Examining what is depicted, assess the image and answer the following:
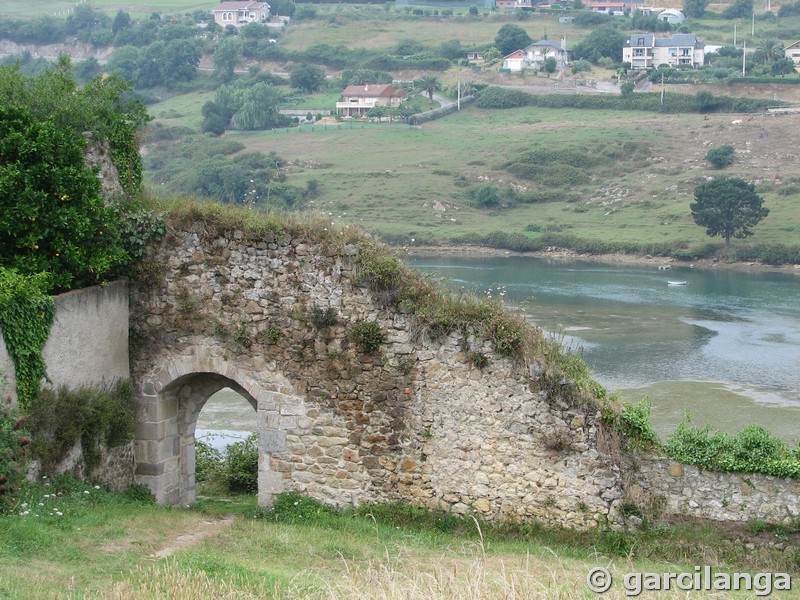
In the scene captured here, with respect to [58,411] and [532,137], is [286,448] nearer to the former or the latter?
[58,411]

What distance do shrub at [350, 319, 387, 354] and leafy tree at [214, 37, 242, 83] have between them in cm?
10042

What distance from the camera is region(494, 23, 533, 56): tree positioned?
4700 inches

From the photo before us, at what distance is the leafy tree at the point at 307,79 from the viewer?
107 metres

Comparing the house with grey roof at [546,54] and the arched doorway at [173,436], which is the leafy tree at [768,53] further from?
the arched doorway at [173,436]

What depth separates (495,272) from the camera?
50.2 metres

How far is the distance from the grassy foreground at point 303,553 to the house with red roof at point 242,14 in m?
142

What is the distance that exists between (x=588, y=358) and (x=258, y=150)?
50.0m

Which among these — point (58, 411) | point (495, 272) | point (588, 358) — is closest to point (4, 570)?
point (58, 411)

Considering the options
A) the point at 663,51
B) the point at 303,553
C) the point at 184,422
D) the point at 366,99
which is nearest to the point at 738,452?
the point at 303,553

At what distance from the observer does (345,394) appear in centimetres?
1093

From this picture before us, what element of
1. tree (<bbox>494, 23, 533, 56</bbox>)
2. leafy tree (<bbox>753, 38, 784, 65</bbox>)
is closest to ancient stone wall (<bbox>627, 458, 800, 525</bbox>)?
leafy tree (<bbox>753, 38, 784, 65</bbox>)

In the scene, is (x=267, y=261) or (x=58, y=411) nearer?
(x=58, y=411)

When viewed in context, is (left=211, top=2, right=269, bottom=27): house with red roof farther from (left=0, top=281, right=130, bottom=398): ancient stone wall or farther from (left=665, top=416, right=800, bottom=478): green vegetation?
(left=665, top=416, right=800, bottom=478): green vegetation

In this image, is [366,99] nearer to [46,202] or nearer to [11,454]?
[46,202]
